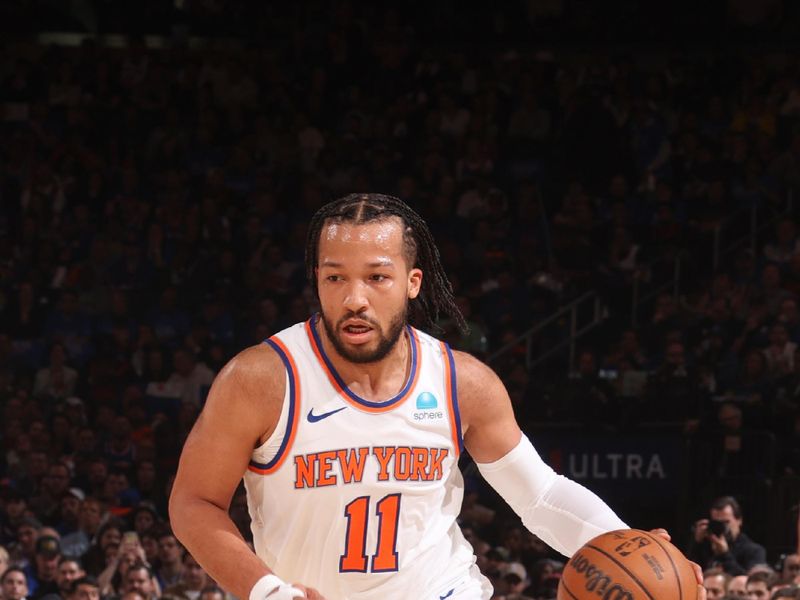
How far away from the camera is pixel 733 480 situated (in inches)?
349

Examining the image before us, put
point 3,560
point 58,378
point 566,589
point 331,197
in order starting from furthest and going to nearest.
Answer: point 331,197 → point 58,378 → point 3,560 → point 566,589

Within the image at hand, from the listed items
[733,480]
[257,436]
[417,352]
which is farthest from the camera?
[733,480]

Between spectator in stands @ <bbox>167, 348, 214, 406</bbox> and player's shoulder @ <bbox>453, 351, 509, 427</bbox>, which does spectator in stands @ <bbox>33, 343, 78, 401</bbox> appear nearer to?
spectator in stands @ <bbox>167, 348, 214, 406</bbox>

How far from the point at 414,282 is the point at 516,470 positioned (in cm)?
62

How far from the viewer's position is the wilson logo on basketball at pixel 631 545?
3525mm

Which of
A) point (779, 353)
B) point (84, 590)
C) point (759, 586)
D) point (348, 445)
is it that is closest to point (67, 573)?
point (84, 590)

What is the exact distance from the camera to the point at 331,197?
38.9 ft

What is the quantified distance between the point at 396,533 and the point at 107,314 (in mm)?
7980

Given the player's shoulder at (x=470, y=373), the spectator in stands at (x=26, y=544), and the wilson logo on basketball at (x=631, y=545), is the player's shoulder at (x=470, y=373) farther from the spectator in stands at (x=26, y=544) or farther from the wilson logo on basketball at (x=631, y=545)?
the spectator in stands at (x=26, y=544)

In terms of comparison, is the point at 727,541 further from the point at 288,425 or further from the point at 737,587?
the point at 288,425

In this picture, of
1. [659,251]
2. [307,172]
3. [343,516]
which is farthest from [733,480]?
[343,516]

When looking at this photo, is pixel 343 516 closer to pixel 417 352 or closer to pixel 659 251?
pixel 417 352

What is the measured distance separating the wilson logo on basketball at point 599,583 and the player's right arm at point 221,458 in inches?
33.5

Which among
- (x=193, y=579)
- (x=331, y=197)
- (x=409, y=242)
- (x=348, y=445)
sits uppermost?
(x=331, y=197)
